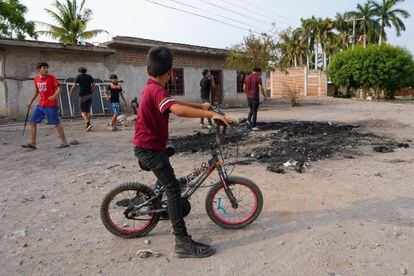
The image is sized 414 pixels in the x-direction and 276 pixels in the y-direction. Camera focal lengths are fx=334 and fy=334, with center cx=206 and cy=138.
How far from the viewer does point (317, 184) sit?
4918 mm

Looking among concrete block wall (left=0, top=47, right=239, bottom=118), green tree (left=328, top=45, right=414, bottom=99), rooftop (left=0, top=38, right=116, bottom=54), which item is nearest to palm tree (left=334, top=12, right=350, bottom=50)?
green tree (left=328, top=45, right=414, bottom=99)

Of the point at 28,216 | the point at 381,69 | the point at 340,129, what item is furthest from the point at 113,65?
the point at 381,69

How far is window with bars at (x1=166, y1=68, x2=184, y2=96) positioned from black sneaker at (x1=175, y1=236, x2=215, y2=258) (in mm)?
17296

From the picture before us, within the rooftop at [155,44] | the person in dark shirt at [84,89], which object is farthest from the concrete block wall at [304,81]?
the person in dark shirt at [84,89]

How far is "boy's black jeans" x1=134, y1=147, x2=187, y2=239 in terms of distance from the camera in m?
2.93

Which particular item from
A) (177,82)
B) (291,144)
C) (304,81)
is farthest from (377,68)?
(291,144)

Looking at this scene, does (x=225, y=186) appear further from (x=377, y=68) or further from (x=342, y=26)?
(x=342, y=26)

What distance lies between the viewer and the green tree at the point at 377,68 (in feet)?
94.4

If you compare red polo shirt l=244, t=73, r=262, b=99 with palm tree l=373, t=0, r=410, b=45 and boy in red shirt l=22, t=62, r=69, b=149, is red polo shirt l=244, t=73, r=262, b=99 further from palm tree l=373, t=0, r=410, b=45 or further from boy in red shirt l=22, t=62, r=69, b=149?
palm tree l=373, t=0, r=410, b=45

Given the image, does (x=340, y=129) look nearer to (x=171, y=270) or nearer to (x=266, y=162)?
(x=266, y=162)

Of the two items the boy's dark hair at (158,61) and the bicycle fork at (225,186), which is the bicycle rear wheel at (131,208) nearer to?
the bicycle fork at (225,186)

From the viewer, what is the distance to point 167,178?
2957mm

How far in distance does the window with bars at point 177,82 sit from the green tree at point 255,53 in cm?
331

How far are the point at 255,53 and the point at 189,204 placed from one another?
1840 centimetres
